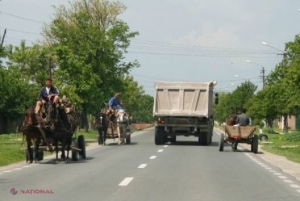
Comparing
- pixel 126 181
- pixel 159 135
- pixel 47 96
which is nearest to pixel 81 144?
pixel 47 96

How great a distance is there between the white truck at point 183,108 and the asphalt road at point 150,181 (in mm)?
12032

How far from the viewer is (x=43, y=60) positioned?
3226 inches

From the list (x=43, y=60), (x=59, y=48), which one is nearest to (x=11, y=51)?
(x=43, y=60)

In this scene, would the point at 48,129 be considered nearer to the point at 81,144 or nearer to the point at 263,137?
the point at 81,144

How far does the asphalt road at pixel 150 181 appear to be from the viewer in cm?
1427

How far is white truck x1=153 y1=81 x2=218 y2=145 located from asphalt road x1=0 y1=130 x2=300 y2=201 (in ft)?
39.5

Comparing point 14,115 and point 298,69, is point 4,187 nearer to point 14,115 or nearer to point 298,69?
point 298,69

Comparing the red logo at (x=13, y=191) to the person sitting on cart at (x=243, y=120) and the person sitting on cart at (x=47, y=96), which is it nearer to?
the person sitting on cart at (x=47, y=96)

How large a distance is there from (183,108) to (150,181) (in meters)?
20.0

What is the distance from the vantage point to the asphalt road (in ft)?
46.8

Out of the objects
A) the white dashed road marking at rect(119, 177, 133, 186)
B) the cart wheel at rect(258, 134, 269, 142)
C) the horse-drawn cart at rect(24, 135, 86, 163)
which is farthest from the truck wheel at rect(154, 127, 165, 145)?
the white dashed road marking at rect(119, 177, 133, 186)

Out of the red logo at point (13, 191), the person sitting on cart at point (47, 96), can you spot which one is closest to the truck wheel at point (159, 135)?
the person sitting on cart at point (47, 96)

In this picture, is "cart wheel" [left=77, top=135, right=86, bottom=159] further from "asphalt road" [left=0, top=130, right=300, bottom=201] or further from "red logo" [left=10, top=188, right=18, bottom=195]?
"red logo" [left=10, top=188, right=18, bottom=195]

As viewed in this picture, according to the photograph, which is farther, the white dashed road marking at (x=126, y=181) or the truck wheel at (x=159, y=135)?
the truck wheel at (x=159, y=135)
